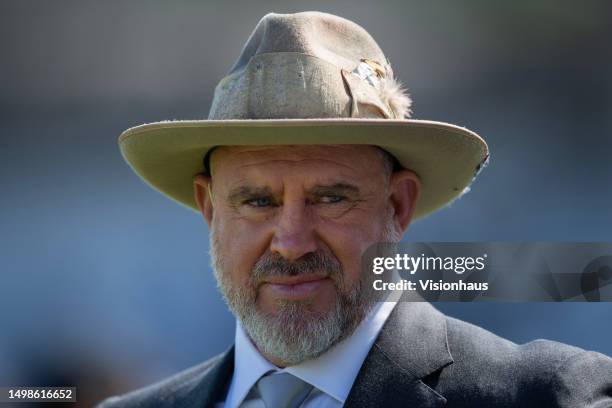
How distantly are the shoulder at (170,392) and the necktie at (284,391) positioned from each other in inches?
11.7

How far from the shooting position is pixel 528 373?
2.14 metres

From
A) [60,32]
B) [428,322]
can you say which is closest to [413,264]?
[428,322]

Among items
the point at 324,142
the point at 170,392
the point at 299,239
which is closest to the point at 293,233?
the point at 299,239

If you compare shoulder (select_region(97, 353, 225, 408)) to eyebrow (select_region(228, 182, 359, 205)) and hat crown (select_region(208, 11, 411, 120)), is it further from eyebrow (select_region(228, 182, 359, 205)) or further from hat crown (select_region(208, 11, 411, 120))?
hat crown (select_region(208, 11, 411, 120))

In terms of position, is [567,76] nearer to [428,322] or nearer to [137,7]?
[137,7]

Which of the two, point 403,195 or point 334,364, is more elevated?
point 403,195

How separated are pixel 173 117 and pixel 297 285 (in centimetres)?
384

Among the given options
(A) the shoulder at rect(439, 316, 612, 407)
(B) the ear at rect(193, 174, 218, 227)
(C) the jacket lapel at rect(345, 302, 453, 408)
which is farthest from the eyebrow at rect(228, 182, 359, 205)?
(A) the shoulder at rect(439, 316, 612, 407)

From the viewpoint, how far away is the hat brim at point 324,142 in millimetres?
2227

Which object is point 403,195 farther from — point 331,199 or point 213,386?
point 213,386

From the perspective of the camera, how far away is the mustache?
88.0 inches

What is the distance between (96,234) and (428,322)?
366 centimetres

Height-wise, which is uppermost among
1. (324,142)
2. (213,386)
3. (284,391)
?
(324,142)

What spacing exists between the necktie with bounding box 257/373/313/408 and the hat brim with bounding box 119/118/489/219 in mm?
593
